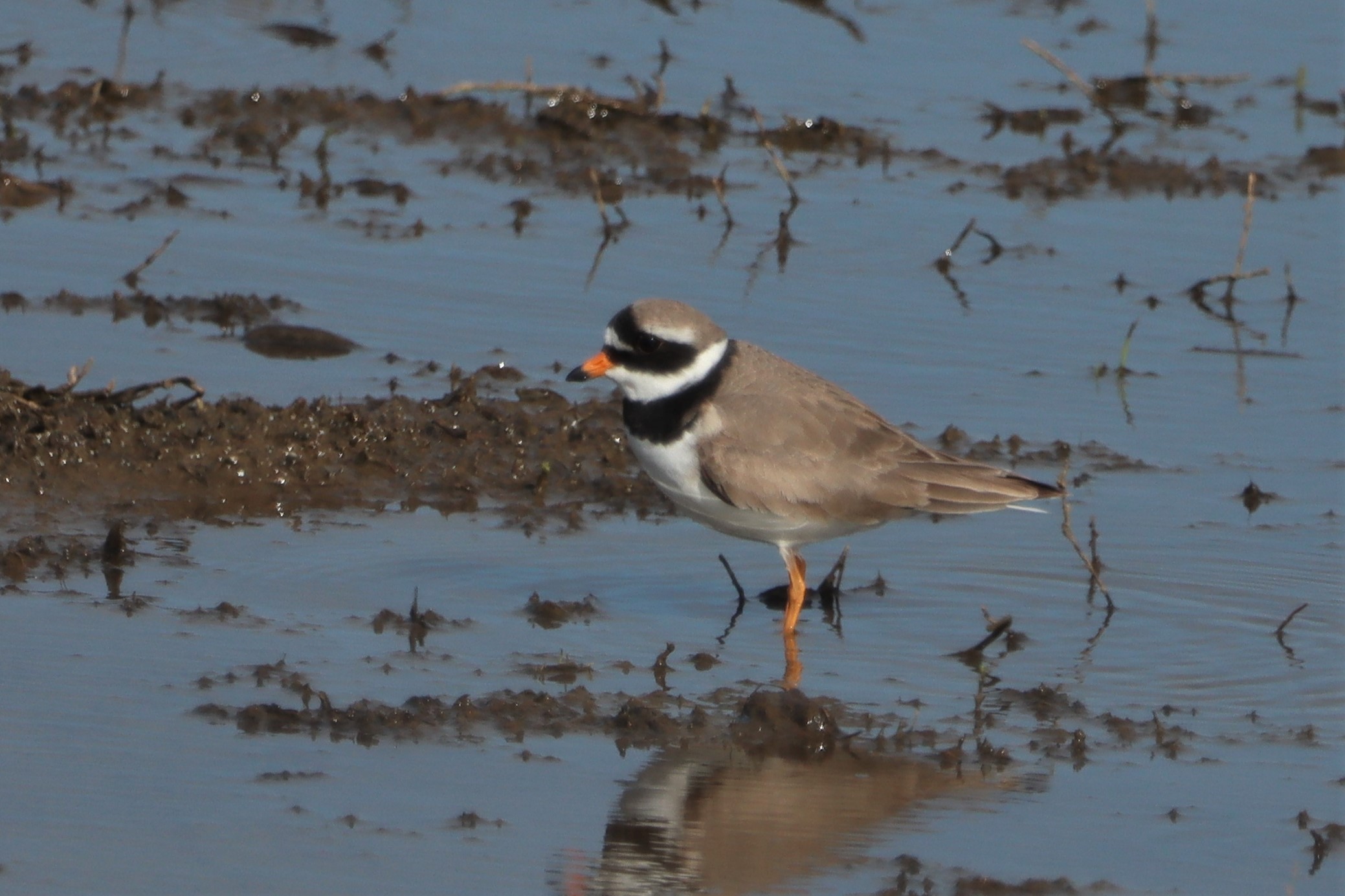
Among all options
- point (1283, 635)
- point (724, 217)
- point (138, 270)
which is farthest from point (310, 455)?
point (724, 217)

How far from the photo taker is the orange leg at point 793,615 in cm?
609

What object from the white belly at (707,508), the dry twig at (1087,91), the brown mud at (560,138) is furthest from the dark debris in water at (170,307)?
the dry twig at (1087,91)

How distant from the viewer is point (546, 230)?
1037 centimetres

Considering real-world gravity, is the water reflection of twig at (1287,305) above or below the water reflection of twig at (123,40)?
below

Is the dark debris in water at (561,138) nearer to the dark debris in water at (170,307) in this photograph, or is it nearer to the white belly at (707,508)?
the dark debris in water at (170,307)

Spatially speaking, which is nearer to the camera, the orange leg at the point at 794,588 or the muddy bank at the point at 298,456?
the orange leg at the point at 794,588

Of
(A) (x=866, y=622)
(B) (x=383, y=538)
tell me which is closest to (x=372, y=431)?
(B) (x=383, y=538)

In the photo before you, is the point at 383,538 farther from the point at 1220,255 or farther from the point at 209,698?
the point at 1220,255

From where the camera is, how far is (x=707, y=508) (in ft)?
21.5

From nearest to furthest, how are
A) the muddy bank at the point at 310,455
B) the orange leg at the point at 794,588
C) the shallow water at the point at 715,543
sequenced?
the shallow water at the point at 715,543
the orange leg at the point at 794,588
the muddy bank at the point at 310,455

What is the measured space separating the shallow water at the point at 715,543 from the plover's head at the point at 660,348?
0.69 m

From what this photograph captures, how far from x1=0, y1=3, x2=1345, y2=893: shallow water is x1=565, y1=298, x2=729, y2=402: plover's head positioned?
69 centimetres

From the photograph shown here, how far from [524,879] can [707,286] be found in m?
5.34

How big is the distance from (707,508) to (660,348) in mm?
550
